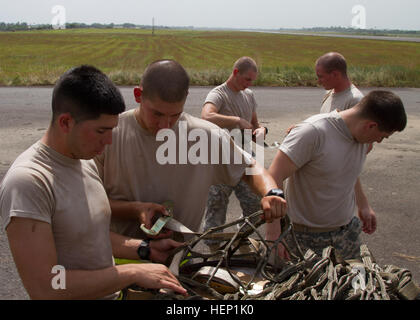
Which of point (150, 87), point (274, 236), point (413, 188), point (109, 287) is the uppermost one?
point (150, 87)

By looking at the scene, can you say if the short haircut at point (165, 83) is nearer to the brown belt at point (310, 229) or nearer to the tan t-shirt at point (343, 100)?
the brown belt at point (310, 229)

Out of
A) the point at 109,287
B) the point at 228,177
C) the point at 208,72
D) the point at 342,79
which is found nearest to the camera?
the point at 109,287

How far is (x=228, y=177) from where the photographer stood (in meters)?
2.56

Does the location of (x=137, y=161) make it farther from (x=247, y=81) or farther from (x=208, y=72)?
(x=208, y=72)

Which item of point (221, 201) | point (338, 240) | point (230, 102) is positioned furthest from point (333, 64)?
point (338, 240)

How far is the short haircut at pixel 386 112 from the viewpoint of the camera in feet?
9.32

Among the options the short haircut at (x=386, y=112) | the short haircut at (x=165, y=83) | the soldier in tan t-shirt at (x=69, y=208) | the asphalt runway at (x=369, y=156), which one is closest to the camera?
the soldier in tan t-shirt at (x=69, y=208)

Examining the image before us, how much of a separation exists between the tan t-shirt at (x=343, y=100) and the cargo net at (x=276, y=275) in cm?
326

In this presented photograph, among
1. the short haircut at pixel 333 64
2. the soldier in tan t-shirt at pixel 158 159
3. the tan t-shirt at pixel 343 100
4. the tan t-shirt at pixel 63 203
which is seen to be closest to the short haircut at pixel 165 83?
the soldier in tan t-shirt at pixel 158 159

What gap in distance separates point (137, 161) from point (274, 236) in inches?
39.6

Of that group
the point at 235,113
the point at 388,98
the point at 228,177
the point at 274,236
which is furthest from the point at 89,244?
the point at 235,113

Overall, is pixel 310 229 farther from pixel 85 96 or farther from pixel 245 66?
pixel 245 66

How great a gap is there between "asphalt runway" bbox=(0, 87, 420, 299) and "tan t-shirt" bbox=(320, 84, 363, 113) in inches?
56.3
